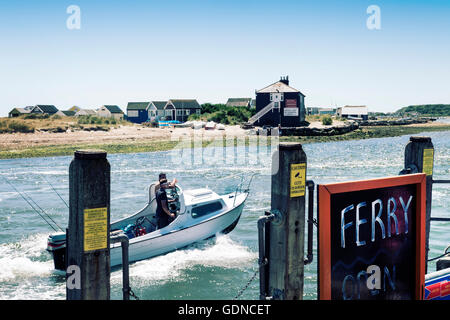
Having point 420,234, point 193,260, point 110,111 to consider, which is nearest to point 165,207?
point 193,260

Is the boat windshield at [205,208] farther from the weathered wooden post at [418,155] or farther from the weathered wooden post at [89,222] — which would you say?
the weathered wooden post at [89,222]

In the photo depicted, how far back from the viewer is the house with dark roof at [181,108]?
10150 cm

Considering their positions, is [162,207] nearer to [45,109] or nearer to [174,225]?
[174,225]

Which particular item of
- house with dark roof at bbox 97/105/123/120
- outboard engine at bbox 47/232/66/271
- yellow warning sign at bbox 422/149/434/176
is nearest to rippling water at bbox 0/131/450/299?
outboard engine at bbox 47/232/66/271

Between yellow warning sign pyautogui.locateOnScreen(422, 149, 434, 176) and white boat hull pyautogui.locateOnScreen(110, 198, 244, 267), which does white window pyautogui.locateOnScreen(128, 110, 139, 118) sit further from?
yellow warning sign pyautogui.locateOnScreen(422, 149, 434, 176)

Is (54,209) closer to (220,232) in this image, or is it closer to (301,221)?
(220,232)

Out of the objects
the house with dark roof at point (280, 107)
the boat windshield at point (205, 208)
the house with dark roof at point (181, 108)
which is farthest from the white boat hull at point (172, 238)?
the house with dark roof at point (181, 108)

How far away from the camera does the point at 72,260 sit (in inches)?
181

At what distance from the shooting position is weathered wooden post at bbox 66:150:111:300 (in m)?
4.42

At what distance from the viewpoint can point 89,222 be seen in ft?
14.6

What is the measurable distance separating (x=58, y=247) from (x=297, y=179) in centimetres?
831

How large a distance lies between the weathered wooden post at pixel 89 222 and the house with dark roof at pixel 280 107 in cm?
7207

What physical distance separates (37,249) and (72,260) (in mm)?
11996
